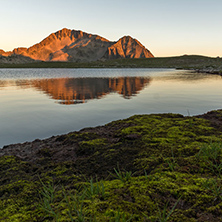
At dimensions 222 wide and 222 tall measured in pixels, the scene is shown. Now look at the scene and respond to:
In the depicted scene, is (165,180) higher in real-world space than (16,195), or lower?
higher

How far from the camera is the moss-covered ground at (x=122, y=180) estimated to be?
3316 mm

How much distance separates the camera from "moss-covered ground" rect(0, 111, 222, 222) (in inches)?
131

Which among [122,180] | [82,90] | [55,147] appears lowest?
[55,147]

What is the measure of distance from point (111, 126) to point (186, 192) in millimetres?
6367

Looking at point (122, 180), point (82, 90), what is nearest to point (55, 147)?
point (122, 180)

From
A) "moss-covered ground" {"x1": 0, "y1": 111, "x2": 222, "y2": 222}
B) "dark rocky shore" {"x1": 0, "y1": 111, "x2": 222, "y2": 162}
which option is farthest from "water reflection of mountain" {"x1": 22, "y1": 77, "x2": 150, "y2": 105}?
"moss-covered ground" {"x1": 0, "y1": 111, "x2": 222, "y2": 222}

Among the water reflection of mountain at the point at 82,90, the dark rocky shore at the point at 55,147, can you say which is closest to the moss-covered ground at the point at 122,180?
the dark rocky shore at the point at 55,147

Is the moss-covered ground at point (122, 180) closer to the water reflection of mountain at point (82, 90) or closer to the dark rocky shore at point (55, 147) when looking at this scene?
the dark rocky shore at point (55, 147)

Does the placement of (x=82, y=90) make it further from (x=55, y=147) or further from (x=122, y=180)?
(x=122, y=180)

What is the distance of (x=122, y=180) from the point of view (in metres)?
4.34

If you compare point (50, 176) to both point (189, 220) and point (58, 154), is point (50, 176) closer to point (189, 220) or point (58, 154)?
point (58, 154)

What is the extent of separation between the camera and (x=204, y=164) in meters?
4.89

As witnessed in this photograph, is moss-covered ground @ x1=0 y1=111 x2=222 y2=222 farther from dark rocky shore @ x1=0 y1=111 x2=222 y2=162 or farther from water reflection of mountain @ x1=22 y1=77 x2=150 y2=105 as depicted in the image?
water reflection of mountain @ x1=22 y1=77 x2=150 y2=105

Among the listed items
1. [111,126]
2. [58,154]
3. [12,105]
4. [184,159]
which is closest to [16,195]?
[58,154]
